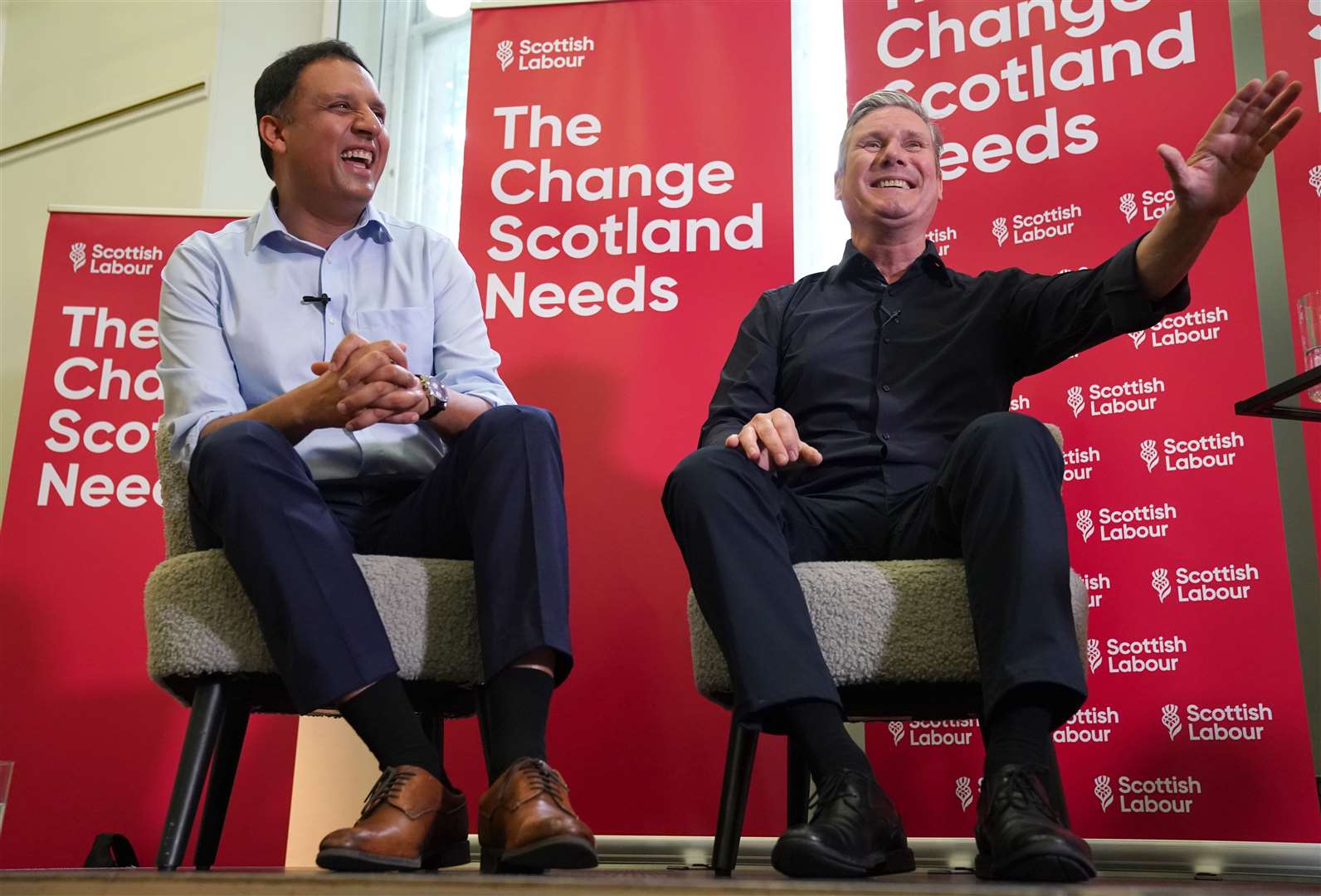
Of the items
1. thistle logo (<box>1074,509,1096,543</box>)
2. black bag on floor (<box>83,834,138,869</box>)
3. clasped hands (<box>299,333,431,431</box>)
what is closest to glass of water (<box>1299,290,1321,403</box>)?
thistle logo (<box>1074,509,1096,543</box>)

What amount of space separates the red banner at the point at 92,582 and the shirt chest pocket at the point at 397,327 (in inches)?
47.5

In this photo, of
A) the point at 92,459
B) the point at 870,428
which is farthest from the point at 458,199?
the point at 870,428

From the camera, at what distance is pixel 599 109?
2.90 metres

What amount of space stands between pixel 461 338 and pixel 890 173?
0.78m

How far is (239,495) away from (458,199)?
236 cm

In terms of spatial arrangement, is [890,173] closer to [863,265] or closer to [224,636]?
[863,265]

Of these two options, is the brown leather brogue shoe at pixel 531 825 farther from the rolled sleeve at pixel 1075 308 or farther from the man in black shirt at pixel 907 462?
the rolled sleeve at pixel 1075 308

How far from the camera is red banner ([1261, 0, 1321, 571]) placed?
2.33m

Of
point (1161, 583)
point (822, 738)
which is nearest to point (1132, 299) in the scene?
point (822, 738)

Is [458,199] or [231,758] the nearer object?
[231,758]

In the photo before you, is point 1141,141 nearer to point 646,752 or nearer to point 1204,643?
point 1204,643

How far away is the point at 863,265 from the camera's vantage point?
6.81 ft

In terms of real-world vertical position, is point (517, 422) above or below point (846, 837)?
above

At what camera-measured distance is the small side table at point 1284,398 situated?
58.8 inches
